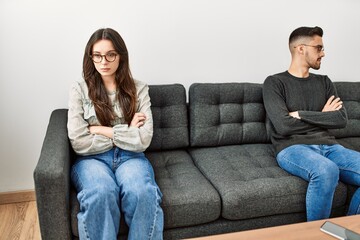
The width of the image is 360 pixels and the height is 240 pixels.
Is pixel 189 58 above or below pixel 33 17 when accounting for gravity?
below

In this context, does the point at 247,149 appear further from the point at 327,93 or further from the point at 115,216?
the point at 115,216

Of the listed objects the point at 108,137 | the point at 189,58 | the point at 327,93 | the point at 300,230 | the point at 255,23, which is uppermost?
the point at 255,23

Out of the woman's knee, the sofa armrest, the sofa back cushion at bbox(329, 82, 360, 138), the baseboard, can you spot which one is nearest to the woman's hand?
the sofa armrest

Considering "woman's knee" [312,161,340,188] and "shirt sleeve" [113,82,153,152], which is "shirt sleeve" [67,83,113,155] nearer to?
"shirt sleeve" [113,82,153,152]

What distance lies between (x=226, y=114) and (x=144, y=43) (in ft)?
2.47

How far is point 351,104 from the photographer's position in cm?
259

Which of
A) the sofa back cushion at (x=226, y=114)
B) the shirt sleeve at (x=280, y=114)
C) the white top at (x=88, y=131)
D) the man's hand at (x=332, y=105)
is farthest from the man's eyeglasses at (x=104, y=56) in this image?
the man's hand at (x=332, y=105)

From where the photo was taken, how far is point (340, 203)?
1.92 metres

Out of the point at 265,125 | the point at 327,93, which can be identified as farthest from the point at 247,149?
the point at 327,93

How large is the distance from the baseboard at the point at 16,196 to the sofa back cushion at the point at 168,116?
945 mm

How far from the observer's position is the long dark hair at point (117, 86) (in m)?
1.84

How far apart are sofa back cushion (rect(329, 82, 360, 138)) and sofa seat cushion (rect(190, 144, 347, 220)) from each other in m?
0.77

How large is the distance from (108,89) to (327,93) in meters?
1.45

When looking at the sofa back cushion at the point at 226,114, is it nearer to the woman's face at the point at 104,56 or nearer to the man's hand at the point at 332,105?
the man's hand at the point at 332,105
